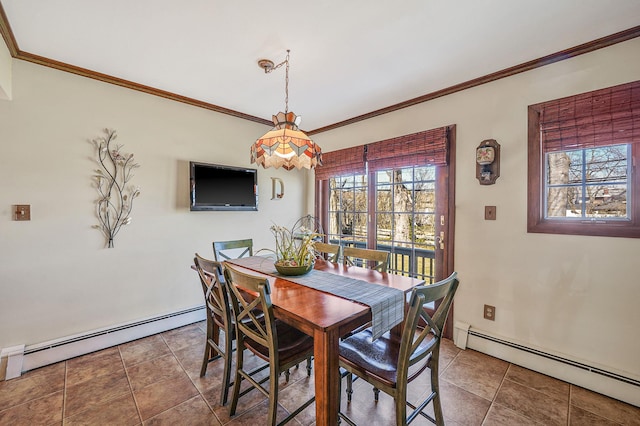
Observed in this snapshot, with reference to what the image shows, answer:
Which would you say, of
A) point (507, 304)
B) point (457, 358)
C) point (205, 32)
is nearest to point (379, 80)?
point (205, 32)

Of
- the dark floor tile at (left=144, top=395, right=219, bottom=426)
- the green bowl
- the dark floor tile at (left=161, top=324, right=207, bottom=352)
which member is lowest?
the dark floor tile at (left=144, top=395, right=219, bottom=426)

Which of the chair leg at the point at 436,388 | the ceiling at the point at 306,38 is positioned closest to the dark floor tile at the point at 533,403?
the chair leg at the point at 436,388

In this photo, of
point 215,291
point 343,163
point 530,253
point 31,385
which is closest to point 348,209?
point 343,163

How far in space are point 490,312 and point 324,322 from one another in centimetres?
195

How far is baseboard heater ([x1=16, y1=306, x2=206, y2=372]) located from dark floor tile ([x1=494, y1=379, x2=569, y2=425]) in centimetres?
297

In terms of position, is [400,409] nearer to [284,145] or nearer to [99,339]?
[284,145]

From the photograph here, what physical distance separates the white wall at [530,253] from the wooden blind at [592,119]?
0.09 m

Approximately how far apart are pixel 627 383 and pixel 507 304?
2.55 feet

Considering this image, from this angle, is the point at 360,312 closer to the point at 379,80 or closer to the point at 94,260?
the point at 379,80

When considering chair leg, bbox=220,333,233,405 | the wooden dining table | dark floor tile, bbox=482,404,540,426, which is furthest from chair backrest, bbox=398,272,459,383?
chair leg, bbox=220,333,233,405

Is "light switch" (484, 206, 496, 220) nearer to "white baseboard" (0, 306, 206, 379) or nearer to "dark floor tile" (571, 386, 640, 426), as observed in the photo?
"dark floor tile" (571, 386, 640, 426)

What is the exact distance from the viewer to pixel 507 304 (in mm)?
2363

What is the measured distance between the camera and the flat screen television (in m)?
3.04

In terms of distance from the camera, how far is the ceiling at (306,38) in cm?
166
